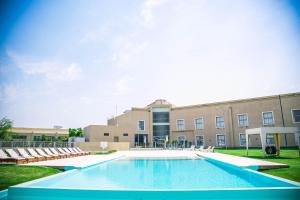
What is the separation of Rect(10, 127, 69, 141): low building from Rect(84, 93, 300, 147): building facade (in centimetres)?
1864

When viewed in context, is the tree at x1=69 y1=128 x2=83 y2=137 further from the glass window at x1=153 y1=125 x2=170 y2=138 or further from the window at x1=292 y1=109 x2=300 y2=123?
the window at x1=292 y1=109 x2=300 y2=123

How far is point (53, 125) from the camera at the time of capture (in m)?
59.7

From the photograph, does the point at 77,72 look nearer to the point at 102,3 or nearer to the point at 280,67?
the point at 102,3

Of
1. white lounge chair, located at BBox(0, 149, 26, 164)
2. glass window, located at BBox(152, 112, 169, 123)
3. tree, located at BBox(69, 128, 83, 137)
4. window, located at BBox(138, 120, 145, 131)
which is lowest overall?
white lounge chair, located at BBox(0, 149, 26, 164)

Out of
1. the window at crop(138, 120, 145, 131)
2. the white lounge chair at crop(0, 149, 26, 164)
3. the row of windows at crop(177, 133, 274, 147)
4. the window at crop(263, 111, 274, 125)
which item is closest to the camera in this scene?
the white lounge chair at crop(0, 149, 26, 164)

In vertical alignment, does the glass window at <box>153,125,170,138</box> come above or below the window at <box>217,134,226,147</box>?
above

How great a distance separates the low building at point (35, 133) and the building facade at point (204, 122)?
61.1 feet

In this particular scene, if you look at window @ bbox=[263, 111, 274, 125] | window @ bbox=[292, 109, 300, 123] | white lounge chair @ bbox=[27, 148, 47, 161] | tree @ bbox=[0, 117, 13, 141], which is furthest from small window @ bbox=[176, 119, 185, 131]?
tree @ bbox=[0, 117, 13, 141]

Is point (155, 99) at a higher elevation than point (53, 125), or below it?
higher

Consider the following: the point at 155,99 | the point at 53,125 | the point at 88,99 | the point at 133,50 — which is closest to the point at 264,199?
the point at 133,50

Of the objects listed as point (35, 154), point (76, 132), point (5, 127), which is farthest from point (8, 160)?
point (5, 127)

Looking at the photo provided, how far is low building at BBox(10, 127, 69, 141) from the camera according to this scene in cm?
4869

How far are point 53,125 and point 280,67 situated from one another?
58.4 metres

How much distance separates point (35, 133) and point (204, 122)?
37.8 meters
